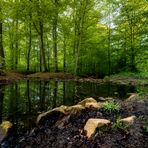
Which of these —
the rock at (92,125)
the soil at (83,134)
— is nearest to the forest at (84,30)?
the soil at (83,134)

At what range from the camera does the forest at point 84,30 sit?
79.2ft

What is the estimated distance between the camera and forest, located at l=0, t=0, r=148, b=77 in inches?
950

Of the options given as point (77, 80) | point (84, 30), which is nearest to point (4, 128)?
point (77, 80)

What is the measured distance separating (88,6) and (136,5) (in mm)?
5836

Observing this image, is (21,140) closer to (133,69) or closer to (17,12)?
(17,12)

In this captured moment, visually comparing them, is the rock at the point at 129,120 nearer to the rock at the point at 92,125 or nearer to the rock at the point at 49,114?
the rock at the point at 92,125

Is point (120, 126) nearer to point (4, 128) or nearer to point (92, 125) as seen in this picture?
point (92, 125)

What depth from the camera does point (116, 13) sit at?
29.9 m

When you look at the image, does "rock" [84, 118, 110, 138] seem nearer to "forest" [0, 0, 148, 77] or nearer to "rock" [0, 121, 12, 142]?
"rock" [0, 121, 12, 142]

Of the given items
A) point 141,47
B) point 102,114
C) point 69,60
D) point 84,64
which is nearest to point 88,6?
point 141,47

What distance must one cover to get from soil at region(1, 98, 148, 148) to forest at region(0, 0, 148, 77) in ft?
54.7

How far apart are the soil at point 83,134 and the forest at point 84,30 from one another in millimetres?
16662

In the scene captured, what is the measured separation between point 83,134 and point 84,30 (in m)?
24.4

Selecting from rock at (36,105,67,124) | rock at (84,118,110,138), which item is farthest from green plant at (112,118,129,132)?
rock at (36,105,67,124)
